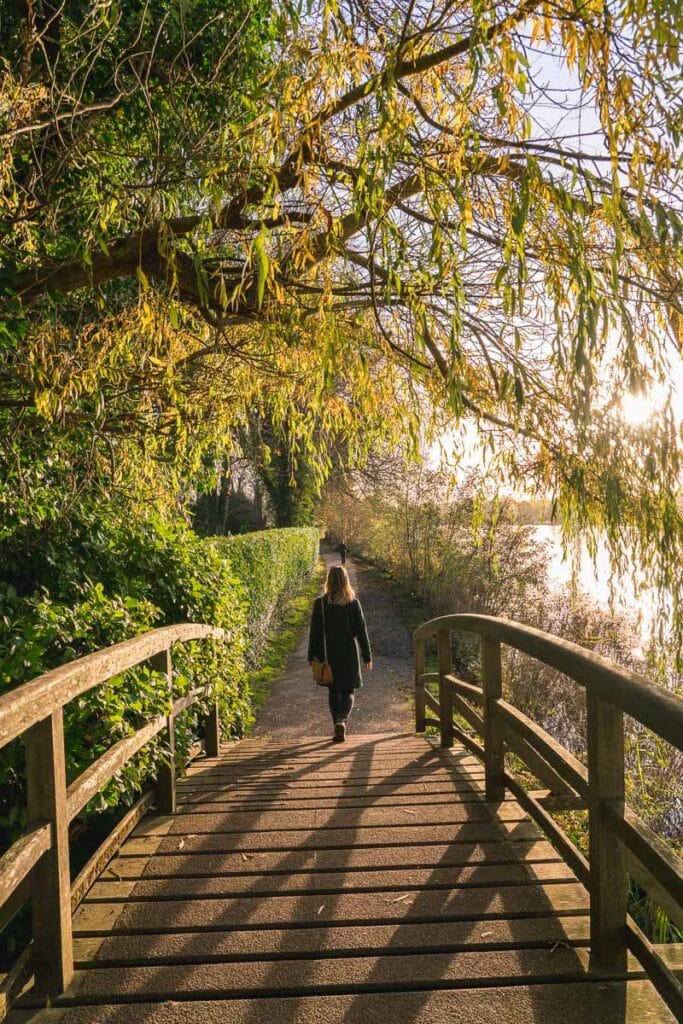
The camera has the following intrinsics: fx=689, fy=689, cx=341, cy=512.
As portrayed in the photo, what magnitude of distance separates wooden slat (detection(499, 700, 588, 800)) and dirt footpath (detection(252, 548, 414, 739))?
5.60m

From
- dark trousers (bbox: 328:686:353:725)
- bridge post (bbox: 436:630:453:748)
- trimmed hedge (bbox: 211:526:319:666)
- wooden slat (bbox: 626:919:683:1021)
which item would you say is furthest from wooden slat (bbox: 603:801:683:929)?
trimmed hedge (bbox: 211:526:319:666)

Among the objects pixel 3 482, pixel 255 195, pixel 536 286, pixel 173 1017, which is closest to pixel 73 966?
pixel 173 1017

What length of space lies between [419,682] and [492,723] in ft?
10.5

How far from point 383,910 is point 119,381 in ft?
15.1

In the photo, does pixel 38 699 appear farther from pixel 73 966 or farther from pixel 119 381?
pixel 119 381

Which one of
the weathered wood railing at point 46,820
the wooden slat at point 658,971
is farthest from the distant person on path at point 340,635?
the wooden slat at point 658,971

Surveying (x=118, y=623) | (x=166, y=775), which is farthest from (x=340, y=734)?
(x=118, y=623)

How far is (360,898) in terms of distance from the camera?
8.83 ft

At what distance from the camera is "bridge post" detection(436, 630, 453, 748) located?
5.05m

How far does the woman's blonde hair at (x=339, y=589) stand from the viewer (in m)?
6.52

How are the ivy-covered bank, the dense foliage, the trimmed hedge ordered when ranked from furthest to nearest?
the trimmed hedge
the dense foliage
the ivy-covered bank

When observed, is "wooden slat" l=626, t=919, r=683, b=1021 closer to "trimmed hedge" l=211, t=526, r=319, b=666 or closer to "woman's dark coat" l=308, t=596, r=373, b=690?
"woman's dark coat" l=308, t=596, r=373, b=690

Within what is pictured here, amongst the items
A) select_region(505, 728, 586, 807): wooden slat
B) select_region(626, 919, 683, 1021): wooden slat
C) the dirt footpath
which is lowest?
the dirt footpath

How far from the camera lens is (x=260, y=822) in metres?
3.56
